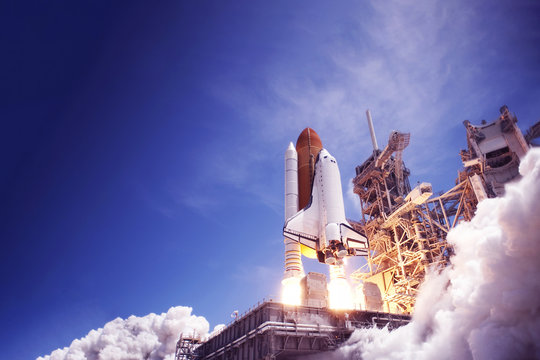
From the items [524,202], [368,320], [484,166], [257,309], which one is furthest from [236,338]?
[484,166]

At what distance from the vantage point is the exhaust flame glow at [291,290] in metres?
25.2

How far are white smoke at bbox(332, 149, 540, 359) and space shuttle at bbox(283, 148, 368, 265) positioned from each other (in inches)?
403

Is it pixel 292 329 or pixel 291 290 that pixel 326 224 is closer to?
pixel 291 290

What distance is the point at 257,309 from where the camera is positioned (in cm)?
2108

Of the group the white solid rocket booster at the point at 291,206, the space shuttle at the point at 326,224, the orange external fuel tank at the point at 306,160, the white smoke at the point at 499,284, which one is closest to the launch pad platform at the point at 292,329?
the space shuttle at the point at 326,224

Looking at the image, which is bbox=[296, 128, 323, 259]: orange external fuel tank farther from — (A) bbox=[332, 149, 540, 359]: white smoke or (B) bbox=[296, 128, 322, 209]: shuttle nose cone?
(A) bbox=[332, 149, 540, 359]: white smoke

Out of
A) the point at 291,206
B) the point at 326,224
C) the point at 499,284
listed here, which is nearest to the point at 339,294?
the point at 326,224

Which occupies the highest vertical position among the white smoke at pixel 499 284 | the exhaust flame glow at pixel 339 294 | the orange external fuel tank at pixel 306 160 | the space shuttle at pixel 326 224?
the orange external fuel tank at pixel 306 160

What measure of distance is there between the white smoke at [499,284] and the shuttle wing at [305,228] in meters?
13.0

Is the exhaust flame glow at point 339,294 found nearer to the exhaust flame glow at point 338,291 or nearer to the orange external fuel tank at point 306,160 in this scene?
the exhaust flame glow at point 338,291

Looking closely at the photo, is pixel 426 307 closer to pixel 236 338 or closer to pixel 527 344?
pixel 527 344

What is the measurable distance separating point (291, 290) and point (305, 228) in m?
4.83

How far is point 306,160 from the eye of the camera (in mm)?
32312

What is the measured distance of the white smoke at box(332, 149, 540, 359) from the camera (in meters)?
9.38
